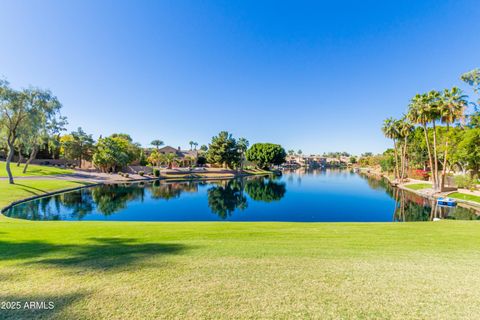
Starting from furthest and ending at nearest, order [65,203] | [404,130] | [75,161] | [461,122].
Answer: [75,161]
[404,130]
[461,122]
[65,203]

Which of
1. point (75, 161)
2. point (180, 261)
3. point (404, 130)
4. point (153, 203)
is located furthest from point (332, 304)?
point (75, 161)

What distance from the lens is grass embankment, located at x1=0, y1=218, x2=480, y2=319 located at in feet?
9.93

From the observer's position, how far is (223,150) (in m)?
72.8

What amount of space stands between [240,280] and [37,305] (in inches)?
114

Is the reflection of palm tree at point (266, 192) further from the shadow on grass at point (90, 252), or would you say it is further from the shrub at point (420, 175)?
the shrub at point (420, 175)

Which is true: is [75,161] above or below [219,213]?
above

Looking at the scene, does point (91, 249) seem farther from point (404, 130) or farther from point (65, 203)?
point (404, 130)

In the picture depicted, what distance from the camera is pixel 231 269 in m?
4.48

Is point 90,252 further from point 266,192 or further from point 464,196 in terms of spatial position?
point 464,196

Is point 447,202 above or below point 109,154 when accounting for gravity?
below

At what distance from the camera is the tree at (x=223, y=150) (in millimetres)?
73500

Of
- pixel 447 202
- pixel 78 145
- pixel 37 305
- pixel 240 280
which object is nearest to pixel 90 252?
pixel 37 305

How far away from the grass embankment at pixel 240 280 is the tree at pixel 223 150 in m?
66.9

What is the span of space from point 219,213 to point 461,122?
33134mm
